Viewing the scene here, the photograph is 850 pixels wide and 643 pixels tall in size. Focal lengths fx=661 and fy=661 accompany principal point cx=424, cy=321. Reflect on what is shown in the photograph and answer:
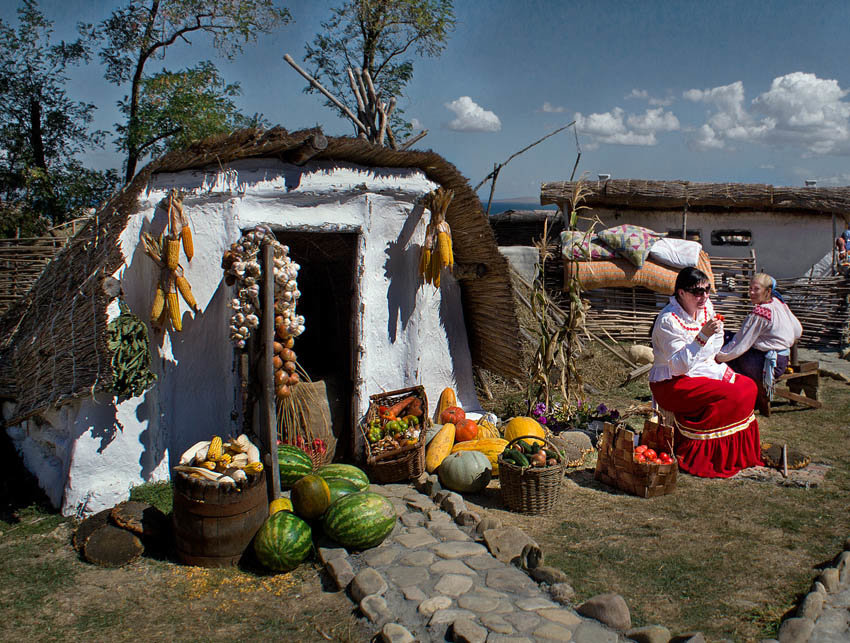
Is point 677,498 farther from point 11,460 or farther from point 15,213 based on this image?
point 15,213

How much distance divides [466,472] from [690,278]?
2.73m

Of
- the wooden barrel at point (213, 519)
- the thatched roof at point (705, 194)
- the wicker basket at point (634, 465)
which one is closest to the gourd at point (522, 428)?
the wicker basket at point (634, 465)

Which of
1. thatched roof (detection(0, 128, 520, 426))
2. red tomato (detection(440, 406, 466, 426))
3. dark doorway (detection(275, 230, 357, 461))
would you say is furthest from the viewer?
dark doorway (detection(275, 230, 357, 461))

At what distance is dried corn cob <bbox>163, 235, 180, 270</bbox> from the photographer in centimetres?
531

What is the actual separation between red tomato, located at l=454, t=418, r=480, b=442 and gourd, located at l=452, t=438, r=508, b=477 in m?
0.20

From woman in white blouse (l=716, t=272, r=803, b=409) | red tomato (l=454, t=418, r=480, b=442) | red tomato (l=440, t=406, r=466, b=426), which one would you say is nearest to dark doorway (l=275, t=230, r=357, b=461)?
red tomato (l=440, t=406, r=466, b=426)

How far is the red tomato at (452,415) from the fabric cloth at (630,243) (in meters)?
6.56

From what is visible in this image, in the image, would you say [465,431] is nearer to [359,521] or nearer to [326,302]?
[359,521]

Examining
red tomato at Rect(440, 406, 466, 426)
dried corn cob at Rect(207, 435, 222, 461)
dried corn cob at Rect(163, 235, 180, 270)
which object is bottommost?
red tomato at Rect(440, 406, 466, 426)

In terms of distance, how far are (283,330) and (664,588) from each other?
3368 millimetres

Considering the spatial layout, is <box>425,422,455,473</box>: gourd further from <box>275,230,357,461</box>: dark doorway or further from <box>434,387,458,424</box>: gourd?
<box>275,230,357,461</box>: dark doorway

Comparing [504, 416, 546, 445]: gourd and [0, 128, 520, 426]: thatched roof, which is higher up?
[0, 128, 520, 426]: thatched roof

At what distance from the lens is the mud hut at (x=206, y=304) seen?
5.42 meters

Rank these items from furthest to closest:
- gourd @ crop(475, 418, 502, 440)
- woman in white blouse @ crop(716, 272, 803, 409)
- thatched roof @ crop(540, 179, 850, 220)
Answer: thatched roof @ crop(540, 179, 850, 220)
woman in white blouse @ crop(716, 272, 803, 409)
gourd @ crop(475, 418, 502, 440)
